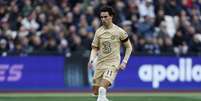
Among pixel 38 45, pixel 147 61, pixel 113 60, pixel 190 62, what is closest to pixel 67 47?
pixel 38 45

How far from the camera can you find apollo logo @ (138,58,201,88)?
25406mm

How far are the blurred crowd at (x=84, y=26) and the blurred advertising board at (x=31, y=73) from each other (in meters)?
0.30

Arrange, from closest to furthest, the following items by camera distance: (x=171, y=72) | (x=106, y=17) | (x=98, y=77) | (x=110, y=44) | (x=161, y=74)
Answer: (x=106, y=17) < (x=110, y=44) < (x=98, y=77) < (x=161, y=74) < (x=171, y=72)

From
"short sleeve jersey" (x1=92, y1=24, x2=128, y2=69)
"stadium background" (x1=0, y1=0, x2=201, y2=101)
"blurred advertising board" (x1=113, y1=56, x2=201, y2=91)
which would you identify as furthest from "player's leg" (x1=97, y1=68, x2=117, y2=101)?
"blurred advertising board" (x1=113, y1=56, x2=201, y2=91)

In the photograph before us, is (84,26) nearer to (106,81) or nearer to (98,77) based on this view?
(98,77)

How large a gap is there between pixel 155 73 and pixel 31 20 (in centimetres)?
490

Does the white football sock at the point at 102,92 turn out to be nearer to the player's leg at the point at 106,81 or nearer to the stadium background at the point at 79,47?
the player's leg at the point at 106,81

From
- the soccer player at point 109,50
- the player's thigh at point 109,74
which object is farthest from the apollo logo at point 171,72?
the player's thigh at point 109,74

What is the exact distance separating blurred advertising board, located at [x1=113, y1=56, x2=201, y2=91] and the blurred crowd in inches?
14.7

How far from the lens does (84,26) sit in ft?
84.1

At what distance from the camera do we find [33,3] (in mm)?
26531

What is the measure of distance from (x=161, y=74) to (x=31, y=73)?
4710 millimetres

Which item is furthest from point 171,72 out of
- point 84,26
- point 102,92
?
point 102,92

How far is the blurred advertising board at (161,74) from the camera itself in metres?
25.3
